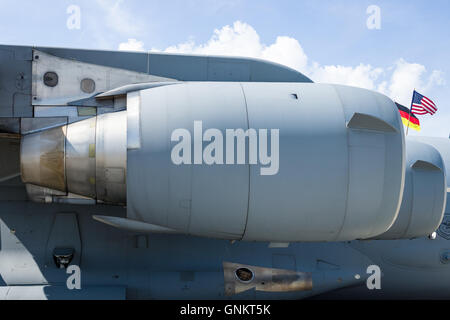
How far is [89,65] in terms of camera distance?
328 cm

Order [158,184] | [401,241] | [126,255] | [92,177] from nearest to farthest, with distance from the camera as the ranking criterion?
[158,184], [92,177], [126,255], [401,241]

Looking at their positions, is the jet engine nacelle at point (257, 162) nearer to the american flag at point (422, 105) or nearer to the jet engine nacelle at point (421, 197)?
the jet engine nacelle at point (421, 197)

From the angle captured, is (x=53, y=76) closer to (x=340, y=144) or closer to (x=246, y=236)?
(x=246, y=236)

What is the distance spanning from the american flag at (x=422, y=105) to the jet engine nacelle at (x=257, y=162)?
6.45 m

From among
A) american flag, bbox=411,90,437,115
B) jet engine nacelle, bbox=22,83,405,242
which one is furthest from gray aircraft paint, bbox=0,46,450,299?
american flag, bbox=411,90,437,115

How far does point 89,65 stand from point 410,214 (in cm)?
341

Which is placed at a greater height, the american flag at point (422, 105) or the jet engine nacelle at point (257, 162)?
the american flag at point (422, 105)

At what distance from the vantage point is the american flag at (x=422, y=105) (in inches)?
328

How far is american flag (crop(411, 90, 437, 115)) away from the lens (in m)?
8.34

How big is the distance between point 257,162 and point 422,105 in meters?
7.52

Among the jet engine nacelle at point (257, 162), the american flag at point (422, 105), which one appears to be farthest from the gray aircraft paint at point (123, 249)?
the american flag at point (422, 105)

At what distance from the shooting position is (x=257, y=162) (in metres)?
2.57

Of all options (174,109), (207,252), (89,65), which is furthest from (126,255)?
(89,65)

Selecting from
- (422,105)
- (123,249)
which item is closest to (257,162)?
(123,249)
